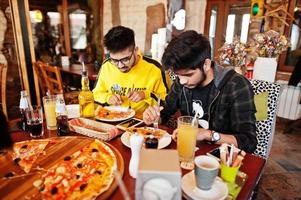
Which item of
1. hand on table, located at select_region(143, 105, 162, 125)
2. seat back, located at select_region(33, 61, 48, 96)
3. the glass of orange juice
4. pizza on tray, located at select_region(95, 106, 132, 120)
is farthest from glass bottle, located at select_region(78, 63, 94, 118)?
seat back, located at select_region(33, 61, 48, 96)

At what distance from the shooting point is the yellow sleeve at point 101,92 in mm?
1993

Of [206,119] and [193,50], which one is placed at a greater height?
[193,50]

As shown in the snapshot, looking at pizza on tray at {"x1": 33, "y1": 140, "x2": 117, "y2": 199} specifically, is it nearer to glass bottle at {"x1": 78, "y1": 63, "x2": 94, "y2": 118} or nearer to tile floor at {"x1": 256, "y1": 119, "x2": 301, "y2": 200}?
glass bottle at {"x1": 78, "y1": 63, "x2": 94, "y2": 118}

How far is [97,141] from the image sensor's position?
45.8 inches

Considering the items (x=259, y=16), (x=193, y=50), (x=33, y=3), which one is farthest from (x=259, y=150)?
(x=33, y=3)

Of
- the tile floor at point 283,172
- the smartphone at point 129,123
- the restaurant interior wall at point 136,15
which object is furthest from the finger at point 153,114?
the restaurant interior wall at point 136,15

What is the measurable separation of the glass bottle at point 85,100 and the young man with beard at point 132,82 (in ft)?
1.00

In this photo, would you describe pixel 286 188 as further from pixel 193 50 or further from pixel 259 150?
pixel 193 50

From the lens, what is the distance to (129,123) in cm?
145

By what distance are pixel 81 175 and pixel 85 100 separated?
27.0 inches

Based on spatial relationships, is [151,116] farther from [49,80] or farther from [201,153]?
[49,80]

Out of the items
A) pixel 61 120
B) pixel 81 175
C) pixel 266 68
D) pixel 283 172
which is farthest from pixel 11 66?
pixel 283 172

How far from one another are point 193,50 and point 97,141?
0.71 metres

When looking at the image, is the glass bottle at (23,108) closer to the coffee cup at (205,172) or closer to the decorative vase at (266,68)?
the coffee cup at (205,172)
